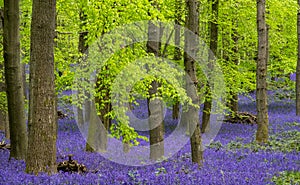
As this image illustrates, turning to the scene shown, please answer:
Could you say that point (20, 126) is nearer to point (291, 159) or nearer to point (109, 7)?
point (109, 7)

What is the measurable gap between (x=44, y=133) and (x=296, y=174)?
544 cm

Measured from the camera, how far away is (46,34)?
7797 mm

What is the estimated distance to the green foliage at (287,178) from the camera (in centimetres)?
784

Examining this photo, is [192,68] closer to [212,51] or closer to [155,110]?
[155,110]

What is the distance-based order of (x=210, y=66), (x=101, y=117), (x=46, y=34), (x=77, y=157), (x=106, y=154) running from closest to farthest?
(x=46, y=34) → (x=77, y=157) → (x=106, y=154) → (x=101, y=117) → (x=210, y=66)

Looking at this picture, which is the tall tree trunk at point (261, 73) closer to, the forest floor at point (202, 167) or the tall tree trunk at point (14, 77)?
the forest floor at point (202, 167)

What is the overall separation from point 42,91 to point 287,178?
5.26 metres

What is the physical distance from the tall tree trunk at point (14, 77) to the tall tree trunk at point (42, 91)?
9.99ft

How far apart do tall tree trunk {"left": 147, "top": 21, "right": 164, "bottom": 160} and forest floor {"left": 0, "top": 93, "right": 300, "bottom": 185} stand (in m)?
0.52

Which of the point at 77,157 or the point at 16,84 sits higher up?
the point at 16,84

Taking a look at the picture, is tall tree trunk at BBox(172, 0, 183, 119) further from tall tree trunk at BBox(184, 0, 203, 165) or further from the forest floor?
tall tree trunk at BBox(184, 0, 203, 165)

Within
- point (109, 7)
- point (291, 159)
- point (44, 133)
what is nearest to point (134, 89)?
point (109, 7)

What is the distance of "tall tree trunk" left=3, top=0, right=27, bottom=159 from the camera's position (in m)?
10.7

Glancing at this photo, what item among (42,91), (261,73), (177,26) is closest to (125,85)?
(42,91)
